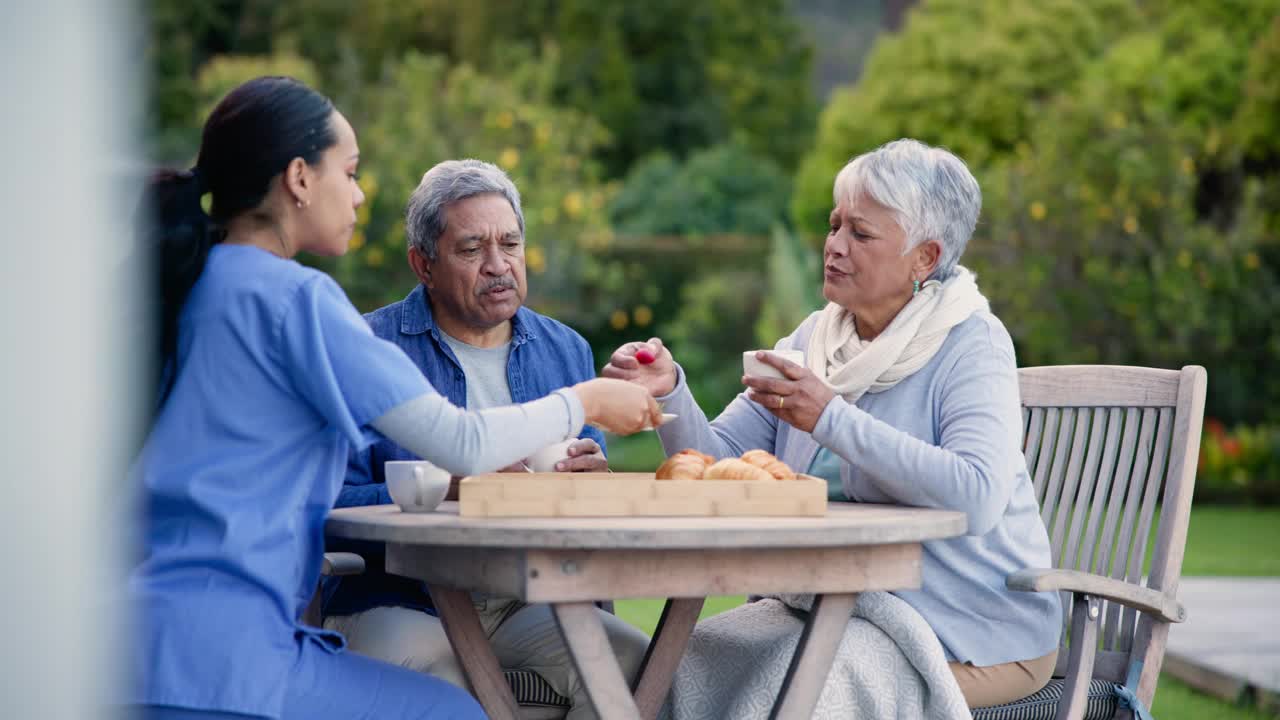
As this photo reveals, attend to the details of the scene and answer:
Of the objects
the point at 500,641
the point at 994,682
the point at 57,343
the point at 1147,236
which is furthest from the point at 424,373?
the point at 1147,236

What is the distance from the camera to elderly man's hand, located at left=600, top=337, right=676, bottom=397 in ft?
10.2

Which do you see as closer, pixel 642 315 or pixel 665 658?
pixel 665 658

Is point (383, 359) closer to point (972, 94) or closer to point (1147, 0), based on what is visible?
point (972, 94)

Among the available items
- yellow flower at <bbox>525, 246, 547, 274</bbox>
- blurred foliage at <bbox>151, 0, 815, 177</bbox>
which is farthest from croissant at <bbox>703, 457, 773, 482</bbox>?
blurred foliage at <bbox>151, 0, 815, 177</bbox>

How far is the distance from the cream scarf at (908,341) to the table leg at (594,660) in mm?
924

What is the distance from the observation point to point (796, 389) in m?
2.70

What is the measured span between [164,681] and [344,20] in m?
18.3

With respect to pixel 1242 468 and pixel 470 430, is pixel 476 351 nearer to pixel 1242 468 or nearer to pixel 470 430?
pixel 470 430

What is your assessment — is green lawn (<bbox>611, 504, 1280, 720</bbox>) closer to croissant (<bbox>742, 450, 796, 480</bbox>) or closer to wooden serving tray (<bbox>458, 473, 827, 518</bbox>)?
croissant (<bbox>742, 450, 796, 480</bbox>)

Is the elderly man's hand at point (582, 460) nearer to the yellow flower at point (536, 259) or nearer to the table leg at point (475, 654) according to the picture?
the table leg at point (475, 654)

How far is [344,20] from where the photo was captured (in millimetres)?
19375

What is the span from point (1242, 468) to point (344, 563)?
27.5 ft

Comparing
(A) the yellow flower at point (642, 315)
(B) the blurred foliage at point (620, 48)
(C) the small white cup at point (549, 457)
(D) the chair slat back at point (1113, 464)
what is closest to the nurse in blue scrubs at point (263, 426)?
(C) the small white cup at point (549, 457)

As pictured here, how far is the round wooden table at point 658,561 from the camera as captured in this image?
2186 millimetres
